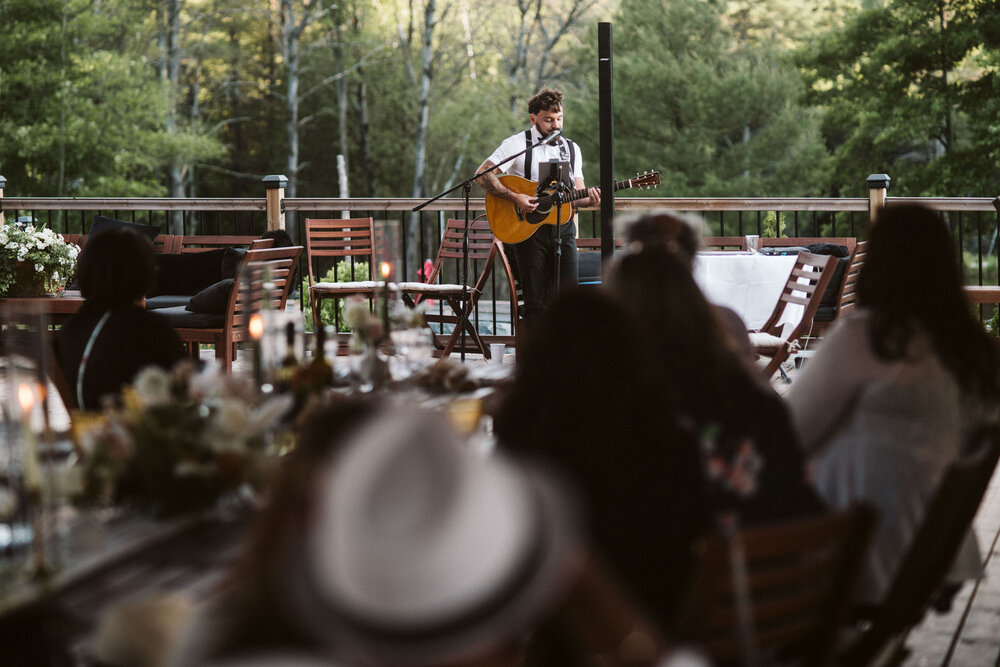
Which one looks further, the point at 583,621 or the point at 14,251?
the point at 14,251

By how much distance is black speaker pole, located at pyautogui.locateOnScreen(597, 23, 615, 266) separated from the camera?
4094mm

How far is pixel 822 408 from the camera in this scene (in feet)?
7.48

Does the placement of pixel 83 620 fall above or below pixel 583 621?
below

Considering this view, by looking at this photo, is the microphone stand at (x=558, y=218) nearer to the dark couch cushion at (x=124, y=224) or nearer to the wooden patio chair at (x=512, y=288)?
the wooden patio chair at (x=512, y=288)

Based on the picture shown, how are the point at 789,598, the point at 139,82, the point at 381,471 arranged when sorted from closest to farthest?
1. the point at 381,471
2. the point at 789,598
3. the point at 139,82

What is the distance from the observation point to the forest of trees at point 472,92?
15.9 metres

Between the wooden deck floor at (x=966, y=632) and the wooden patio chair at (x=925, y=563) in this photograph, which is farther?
the wooden deck floor at (x=966, y=632)

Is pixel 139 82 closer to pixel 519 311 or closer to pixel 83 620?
pixel 519 311

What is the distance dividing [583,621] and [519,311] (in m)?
6.29

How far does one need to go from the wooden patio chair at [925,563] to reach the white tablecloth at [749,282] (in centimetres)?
421

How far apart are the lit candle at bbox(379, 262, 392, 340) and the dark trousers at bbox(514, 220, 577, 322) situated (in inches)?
129

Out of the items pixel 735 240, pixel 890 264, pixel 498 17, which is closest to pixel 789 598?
pixel 890 264

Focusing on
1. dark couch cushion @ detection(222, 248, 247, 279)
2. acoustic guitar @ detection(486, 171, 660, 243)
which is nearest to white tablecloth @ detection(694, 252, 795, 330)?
acoustic guitar @ detection(486, 171, 660, 243)

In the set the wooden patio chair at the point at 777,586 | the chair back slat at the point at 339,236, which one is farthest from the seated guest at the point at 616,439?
the chair back slat at the point at 339,236
